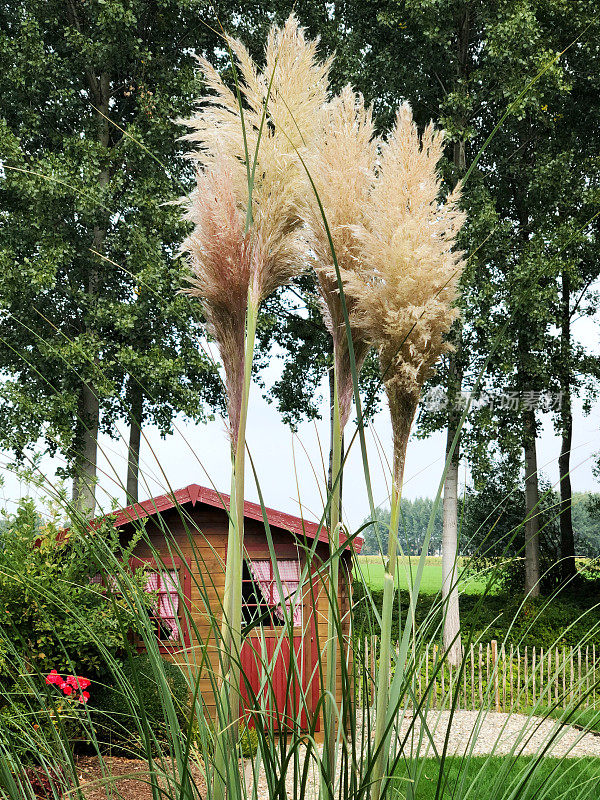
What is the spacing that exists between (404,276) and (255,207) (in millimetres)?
473

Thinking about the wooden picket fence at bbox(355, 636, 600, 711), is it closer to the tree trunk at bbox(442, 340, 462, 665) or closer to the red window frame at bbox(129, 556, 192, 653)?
the red window frame at bbox(129, 556, 192, 653)

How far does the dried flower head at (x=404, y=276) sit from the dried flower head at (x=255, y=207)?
0.76 ft

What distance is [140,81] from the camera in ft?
46.2

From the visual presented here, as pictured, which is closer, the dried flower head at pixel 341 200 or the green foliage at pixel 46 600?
the dried flower head at pixel 341 200

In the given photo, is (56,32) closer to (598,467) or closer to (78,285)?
(78,285)

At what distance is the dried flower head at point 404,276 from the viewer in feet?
6.28

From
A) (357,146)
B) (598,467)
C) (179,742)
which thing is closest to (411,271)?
(357,146)

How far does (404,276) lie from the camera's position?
1923 millimetres

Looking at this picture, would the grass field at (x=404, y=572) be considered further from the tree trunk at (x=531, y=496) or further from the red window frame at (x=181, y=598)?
the tree trunk at (x=531, y=496)

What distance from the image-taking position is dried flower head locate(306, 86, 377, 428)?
1.97m

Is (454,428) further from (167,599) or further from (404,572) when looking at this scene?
(404,572)

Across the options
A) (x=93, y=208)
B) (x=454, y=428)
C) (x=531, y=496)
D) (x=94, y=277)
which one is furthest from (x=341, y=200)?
(x=531, y=496)

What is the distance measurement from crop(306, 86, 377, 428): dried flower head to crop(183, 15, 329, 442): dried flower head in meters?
0.06

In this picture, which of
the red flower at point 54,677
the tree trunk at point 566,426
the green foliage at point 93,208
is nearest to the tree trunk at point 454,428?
the tree trunk at point 566,426
